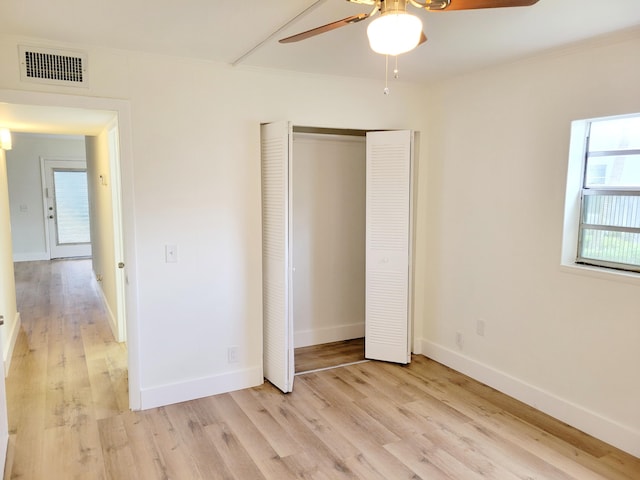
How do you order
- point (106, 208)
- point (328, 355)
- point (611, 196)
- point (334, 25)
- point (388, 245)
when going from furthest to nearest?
point (106, 208), point (328, 355), point (388, 245), point (611, 196), point (334, 25)

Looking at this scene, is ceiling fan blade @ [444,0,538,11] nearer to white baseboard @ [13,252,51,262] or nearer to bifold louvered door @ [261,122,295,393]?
bifold louvered door @ [261,122,295,393]

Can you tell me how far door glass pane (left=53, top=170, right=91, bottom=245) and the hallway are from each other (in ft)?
12.4

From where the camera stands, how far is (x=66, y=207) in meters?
9.67

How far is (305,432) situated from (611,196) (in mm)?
2425

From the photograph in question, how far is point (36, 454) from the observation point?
103 inches

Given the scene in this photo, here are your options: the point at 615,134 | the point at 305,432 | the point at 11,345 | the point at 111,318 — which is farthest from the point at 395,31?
the point at 111,318

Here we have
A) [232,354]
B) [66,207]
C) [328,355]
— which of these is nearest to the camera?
[232,354]

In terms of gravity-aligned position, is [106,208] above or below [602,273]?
above

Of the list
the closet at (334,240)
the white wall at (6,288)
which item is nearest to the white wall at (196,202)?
the closet at (334,240)

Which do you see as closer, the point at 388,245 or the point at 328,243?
the point at 388,245

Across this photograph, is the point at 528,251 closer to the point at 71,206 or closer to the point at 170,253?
the point at 170,253

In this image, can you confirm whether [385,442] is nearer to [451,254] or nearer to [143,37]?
[451,254]

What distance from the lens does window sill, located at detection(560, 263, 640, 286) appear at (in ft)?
8.54

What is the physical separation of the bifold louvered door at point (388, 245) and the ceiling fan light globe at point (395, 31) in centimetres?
217
